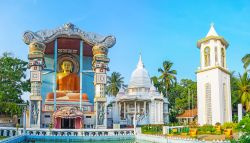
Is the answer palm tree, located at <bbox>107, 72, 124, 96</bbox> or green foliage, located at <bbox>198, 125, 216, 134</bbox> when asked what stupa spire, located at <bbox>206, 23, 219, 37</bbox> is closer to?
green foliage, located at <bbox>198, 125, 216, 134</bbox>

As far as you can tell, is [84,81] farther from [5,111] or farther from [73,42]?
[5,111]

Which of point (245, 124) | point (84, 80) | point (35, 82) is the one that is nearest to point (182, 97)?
point (84, 80)

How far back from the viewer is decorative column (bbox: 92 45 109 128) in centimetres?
2895

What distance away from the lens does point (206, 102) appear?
26953 mm

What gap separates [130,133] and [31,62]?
1079 centimetres

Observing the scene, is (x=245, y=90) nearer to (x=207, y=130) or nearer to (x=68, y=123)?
(x=207, y=130)

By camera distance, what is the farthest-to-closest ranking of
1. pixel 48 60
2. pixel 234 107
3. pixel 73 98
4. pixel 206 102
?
pixel 234 107 → pixel 48 60 → pixel 73 98 → pixel 206 102

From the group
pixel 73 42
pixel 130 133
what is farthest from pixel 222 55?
pixel 73 42

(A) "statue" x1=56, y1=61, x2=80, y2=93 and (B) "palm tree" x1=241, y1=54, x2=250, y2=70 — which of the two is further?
(A) "statue" x1=56, y1=61, x2=80, y2=93

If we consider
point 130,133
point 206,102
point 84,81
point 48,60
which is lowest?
point 130,133

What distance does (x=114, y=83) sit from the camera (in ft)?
188

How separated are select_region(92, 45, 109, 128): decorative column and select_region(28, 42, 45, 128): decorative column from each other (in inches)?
195

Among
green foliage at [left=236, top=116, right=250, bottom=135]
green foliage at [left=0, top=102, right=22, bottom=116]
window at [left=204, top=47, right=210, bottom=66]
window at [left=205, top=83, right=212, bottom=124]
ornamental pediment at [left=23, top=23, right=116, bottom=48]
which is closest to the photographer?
green foliage at [left=236, top=116, right=250, bottom=135]

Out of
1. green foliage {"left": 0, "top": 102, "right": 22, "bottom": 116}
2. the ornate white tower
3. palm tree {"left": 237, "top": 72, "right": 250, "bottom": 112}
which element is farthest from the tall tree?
palm tree {"left": 237, "top": 72, "right": 250, "bottom": 112}
